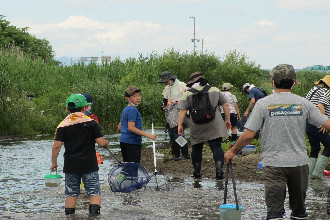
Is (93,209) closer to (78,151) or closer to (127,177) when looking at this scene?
(78,151)

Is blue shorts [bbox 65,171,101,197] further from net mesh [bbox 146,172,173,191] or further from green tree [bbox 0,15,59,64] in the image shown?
green tree [bbox 0,15,59,64]

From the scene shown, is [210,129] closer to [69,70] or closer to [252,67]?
[69,70]

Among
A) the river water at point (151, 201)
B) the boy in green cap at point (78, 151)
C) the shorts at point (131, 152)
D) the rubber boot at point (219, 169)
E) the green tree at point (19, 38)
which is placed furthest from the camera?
the green tree at point (19, 38)

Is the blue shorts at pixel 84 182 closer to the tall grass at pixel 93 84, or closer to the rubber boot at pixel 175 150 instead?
the rubber boot at pixel 175 150

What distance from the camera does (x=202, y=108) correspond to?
8336 millimetres

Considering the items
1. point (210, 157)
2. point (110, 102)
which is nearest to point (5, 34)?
point (110, 102)

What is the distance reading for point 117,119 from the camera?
21219mm

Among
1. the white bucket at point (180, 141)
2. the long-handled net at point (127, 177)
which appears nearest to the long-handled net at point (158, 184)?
the long-handled net at point (127, 177)

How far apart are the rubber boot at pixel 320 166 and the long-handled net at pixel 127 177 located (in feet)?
9.26

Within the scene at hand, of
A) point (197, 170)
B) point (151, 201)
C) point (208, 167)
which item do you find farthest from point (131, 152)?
point (208, 167)

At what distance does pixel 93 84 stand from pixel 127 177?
15.6m

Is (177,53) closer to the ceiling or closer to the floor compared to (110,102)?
closer to the ceiling

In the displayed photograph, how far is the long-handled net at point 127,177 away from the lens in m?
7.14

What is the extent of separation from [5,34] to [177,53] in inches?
1457
